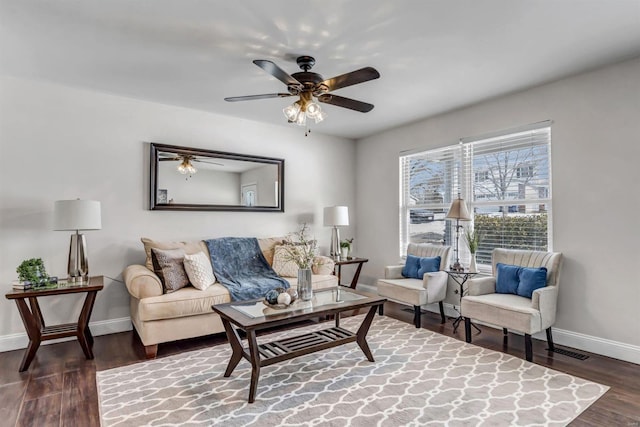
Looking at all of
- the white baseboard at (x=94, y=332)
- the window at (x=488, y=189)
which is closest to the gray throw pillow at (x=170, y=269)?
the white baseboard at (x=94, y=332)

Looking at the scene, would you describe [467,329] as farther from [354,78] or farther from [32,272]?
[32,272]

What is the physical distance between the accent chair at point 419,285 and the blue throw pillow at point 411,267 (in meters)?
0.05

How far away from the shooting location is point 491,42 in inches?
107

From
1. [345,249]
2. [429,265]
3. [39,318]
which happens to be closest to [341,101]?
[429,265]

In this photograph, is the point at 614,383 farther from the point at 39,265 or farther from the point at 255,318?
the point at 39,265

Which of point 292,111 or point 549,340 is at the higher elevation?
point 292,111

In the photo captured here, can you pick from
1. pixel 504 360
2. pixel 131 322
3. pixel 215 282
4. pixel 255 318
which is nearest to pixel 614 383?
pixel 504 360

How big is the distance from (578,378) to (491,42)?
261 cm

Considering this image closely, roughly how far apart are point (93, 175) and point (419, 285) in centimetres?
374

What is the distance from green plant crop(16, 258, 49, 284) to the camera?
298 cm

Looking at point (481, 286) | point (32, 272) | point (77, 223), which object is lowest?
point (481, 286)

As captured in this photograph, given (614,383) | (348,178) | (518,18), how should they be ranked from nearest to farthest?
(518,18) < (614,383) < (348,178)

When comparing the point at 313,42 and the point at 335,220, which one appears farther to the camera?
the point at 335,220

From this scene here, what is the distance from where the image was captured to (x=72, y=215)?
315 centimetres
